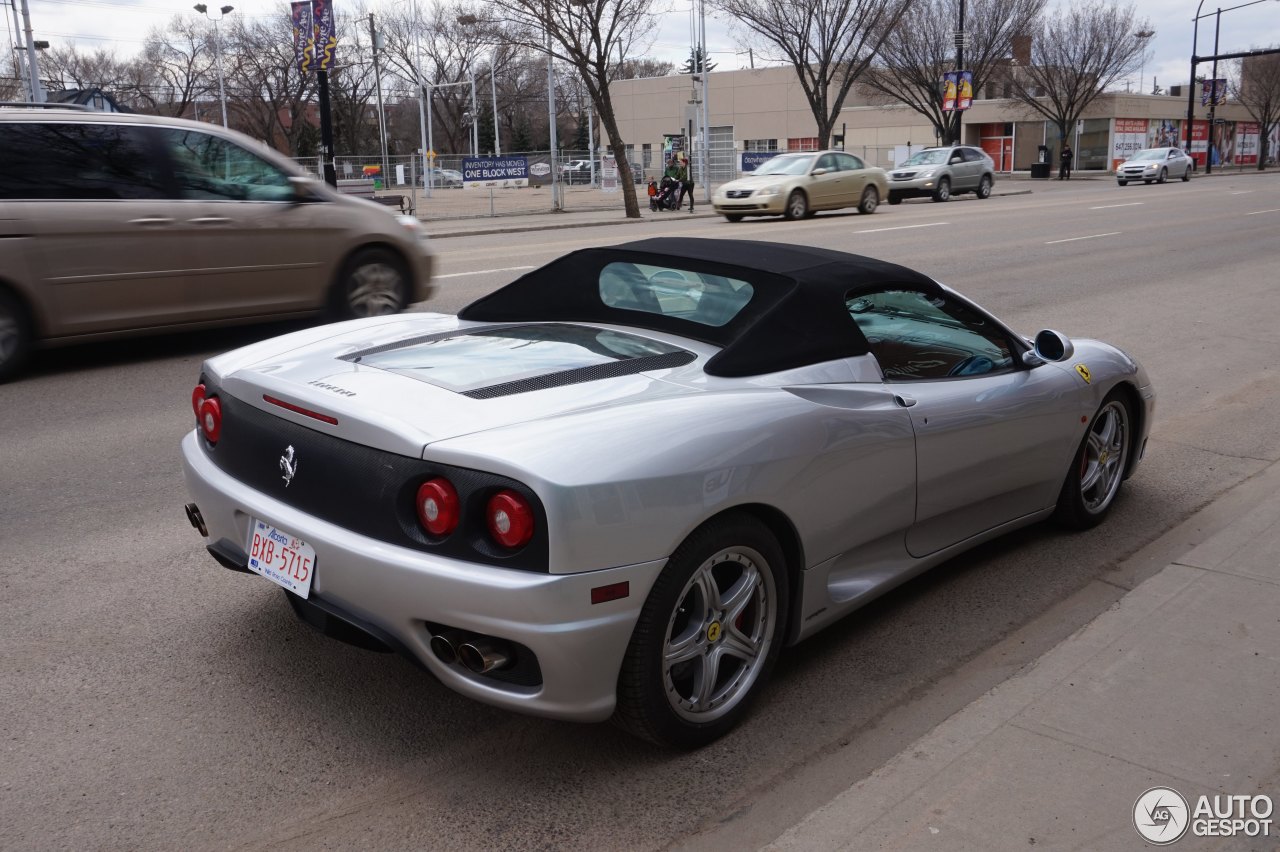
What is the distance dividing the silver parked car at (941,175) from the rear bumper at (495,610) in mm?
32504

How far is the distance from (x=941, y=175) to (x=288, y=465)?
34.0 metres

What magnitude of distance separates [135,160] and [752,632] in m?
6.75

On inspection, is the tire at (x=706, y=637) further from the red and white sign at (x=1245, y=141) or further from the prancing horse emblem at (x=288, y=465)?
the red and white sign at (x=1245, y=141)

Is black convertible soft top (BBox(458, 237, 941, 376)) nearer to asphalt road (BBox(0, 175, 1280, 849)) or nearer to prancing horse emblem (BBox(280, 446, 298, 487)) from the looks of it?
asphalt road (BBox(0, 175, 1280, 849))

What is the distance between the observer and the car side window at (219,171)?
28.1 feet

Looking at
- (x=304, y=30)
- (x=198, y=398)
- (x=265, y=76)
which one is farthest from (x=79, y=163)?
(x=265, y=76)

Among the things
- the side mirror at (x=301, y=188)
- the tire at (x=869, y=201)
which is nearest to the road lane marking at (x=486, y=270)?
the side mirror at (x=301, y=188)

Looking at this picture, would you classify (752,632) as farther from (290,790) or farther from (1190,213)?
(1190,213)

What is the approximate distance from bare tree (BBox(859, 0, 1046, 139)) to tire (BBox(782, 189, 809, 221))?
27.7 meters

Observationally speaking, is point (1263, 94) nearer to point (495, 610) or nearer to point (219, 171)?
point (219, 171)

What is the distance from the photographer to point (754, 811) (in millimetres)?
3076

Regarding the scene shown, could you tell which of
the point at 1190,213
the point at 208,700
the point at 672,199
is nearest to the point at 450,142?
the point at 672,199

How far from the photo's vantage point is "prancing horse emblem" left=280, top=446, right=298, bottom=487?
3326 mm

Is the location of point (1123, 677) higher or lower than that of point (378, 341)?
lower
